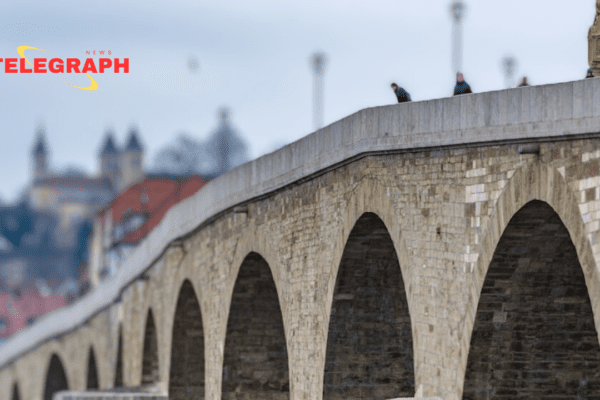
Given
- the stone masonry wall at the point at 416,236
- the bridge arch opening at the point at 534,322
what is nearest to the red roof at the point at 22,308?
the stone masonry wall at the point at 416,236

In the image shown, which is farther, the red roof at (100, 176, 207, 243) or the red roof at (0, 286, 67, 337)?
the red roof at (0, 286, 67, 337)

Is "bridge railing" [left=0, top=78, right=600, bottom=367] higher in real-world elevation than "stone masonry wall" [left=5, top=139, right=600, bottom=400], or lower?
higher

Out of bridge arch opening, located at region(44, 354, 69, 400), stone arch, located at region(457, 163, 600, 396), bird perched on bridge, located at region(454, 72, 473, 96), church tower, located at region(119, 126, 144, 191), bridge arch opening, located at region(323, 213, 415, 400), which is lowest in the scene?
bridge arch opening, located at region(44, 354, 69, 400)

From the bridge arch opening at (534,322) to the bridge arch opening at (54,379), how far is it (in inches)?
1524

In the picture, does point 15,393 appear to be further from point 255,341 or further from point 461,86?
point 461,86

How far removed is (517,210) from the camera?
13438mm

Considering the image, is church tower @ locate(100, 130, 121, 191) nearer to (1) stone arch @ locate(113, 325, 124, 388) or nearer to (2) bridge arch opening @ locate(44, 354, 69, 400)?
(2) bridge arch opening @ locate(44, 354, 69, 400)

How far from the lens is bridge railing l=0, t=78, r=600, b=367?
1289 cm

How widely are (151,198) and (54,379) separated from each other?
70.1 ft

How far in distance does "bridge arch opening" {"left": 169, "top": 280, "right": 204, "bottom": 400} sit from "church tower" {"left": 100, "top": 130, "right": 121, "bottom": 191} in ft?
457

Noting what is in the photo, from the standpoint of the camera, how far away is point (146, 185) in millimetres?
73250

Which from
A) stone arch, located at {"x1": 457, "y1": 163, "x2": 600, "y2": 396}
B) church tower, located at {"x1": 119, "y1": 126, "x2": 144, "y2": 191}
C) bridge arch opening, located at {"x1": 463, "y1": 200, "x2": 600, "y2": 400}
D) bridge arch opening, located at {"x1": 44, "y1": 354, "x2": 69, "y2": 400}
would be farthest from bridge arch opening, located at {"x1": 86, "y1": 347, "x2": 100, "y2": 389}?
church tower, located at {"x1": 119, "y1": 126, "x2": 144, "y2": 191}

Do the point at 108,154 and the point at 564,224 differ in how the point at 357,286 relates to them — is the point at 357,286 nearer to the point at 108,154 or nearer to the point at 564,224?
the point at 564,224

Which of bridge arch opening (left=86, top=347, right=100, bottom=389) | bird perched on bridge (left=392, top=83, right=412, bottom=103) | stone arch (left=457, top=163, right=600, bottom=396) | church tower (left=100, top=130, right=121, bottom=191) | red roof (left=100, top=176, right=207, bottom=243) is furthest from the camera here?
church tower (left=100, top=130, right=121, bottom=191)
